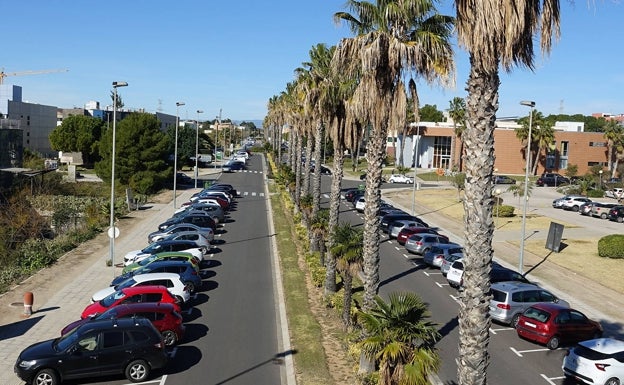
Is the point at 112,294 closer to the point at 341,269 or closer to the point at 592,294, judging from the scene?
the point at 341,269

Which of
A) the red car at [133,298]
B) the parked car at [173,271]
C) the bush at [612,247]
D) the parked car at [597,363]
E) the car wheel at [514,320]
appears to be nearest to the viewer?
the parked car at [597,363]

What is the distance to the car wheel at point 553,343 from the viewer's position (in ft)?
63.9

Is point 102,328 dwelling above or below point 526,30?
below

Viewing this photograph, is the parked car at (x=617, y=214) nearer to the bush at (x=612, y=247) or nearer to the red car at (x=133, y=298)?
the bush at (x=612, y=247)

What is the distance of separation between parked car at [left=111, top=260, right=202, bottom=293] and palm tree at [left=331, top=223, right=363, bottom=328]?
23.6 ft

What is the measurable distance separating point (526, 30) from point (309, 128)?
30934 mm

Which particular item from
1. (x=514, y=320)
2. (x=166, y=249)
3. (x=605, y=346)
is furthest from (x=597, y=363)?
(x=166, y=249)

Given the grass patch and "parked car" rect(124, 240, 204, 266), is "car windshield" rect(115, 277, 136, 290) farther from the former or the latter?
the grass patch

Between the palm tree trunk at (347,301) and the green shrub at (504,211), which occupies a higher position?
the green shrub at (504,211)

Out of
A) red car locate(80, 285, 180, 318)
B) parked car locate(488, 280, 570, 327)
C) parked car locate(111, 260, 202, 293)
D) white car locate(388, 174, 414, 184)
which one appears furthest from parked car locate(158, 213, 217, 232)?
A: white car locate(388, 174, 414, 184)

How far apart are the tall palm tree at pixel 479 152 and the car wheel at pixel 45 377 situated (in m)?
11.2

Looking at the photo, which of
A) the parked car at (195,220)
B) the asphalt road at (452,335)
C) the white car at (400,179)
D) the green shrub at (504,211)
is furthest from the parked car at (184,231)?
the white car at (400,179)

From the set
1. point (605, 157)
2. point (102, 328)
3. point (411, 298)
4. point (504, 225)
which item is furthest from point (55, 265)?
point (605, 157)

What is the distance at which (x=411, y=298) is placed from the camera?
1297 centimetres
